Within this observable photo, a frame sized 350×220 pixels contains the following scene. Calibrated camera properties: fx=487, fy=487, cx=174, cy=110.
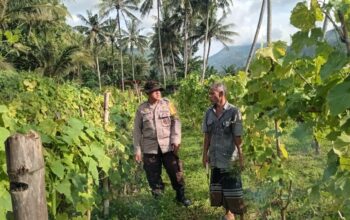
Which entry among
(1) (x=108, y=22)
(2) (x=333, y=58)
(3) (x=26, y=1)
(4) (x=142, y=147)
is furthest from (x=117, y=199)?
(1) (x=108, y=22)

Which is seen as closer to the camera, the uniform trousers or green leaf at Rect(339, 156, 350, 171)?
green leaf at Rect(339, 156, 350, 171)

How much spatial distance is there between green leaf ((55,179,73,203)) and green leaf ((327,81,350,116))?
1882mm

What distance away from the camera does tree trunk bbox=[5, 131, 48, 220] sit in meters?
1.90

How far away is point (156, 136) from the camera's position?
5.70 m

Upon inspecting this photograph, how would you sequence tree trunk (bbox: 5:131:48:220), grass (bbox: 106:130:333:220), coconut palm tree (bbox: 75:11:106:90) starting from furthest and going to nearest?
coconut palm tree (bbox: 75:11:106:90) < grass (bbox: 106:130:333:220) < tree trunk (bbox: 5:131:48:220)

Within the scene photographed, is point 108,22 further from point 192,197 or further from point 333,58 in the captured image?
point 333,58

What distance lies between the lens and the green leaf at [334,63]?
1.64m

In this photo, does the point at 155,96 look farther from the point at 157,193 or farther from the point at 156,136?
the point at 157,193

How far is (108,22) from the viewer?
57.7 metres

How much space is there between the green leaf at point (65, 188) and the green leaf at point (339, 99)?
1.88 m

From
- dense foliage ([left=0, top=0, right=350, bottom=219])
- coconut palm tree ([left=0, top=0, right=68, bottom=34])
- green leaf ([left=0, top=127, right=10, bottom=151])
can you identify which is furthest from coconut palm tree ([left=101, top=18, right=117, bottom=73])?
green leaf ([left=0, top=127, right=10, bottom=151])

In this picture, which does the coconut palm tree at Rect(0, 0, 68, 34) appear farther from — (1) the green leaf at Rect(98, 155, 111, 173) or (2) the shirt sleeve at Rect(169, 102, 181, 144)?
(1) the green leaf at Rect(98, 155, 111, 173)

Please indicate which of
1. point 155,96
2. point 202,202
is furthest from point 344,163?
point 202,202

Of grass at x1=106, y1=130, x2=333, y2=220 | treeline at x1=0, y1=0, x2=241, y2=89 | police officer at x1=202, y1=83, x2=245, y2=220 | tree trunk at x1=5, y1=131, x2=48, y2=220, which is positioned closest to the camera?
tree trunk at x1=5, y1=131, x2=48, y2=220
